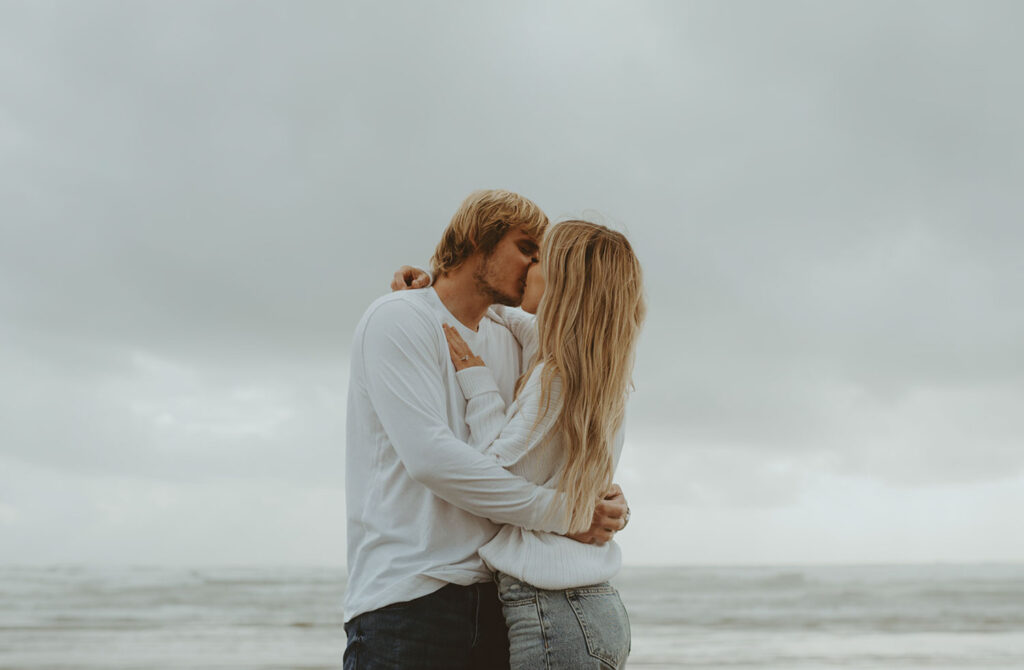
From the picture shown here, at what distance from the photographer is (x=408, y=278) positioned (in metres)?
2.80

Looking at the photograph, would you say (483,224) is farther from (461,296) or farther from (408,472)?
(408,472)

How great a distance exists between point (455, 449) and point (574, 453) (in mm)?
319

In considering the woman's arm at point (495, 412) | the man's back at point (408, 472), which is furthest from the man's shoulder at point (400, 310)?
the woman's arm at point (495, 412)

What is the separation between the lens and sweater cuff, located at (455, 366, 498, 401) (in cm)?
244

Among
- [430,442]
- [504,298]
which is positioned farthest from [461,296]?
[430,442]

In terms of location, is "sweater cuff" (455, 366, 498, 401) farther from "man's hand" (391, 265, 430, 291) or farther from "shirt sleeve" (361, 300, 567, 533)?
"man's hand" (391, 265, 430, 291)

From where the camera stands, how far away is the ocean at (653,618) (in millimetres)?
10266

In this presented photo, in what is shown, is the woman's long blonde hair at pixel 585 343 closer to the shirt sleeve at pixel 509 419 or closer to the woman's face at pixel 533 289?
the shirt sleeve at pixel 509 419

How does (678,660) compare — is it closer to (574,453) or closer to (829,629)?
(829,629)

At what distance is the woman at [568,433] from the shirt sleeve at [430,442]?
0.07 metres

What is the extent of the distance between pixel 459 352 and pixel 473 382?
0.33ft

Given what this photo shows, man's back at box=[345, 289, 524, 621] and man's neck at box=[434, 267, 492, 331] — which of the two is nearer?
man's back at box=[345, 289, 524, 621]

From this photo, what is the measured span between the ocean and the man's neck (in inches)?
297

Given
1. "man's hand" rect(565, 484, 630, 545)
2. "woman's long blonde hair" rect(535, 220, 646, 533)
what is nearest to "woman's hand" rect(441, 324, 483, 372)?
"woman's long blonde hair" rect(535, 220, 646, 533)
